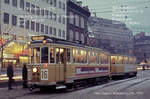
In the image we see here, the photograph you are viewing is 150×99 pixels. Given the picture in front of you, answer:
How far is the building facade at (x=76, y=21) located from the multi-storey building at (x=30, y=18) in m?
1.24

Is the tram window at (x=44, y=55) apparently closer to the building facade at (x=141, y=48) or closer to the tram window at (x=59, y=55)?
the tram window at (x=59, y=55)

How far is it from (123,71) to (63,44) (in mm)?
16775

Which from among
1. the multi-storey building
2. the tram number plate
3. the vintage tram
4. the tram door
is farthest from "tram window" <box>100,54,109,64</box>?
the multi-storey building

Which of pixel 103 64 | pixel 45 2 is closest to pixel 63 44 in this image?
pixel 103 64

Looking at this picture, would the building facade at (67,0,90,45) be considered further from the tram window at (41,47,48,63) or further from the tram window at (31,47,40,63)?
the tram window at (41,47,48,63)

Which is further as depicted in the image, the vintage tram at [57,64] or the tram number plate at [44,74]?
the vintage tram at [57,64]

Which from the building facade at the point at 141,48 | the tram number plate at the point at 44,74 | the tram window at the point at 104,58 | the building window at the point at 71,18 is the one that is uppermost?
the building window at the point at 71,18

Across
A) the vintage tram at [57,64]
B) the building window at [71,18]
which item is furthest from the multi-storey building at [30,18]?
the vintage tram at [57,64]

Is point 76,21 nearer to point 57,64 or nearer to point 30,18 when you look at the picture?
point 30,18

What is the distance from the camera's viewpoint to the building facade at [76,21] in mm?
49812

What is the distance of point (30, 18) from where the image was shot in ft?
128

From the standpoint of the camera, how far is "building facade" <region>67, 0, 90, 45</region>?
49.8m

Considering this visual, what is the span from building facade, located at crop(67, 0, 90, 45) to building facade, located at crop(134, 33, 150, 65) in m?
44.5

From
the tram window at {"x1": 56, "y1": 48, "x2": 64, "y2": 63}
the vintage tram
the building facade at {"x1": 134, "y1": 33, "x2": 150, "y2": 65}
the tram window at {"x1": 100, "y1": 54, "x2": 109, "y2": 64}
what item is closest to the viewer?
the vintage tram
